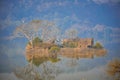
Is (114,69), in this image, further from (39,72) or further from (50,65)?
(39,72)

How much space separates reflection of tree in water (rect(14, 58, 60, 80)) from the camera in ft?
9.89

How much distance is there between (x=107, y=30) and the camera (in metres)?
3.03

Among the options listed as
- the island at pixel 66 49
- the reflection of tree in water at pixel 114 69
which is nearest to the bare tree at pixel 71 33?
the island at pixel 66 49

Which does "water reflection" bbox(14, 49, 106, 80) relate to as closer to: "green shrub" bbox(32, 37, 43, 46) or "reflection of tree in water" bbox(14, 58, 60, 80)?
"reflection of tree in water" bbox(14, 58, 60, 80)

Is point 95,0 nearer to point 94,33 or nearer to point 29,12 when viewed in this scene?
point 94,33

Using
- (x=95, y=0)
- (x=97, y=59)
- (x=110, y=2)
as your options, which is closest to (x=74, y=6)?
(x=95, y=0)

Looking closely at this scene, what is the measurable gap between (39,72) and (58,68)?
0.26 m

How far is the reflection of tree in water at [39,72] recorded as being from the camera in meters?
3.02

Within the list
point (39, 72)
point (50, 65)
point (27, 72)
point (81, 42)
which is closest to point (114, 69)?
point (81, 42)

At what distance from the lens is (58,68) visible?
3014mm

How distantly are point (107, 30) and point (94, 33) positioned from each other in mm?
176

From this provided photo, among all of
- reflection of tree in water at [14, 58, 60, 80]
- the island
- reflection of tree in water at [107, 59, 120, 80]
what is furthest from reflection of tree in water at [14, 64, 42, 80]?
reflection of tree in water at [107, 59, 120, 80]

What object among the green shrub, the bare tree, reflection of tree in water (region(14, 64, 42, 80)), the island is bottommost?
reflection of tree in water (region(14, 64, 42, 80))

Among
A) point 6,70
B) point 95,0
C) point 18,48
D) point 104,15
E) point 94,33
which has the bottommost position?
point 6,70
